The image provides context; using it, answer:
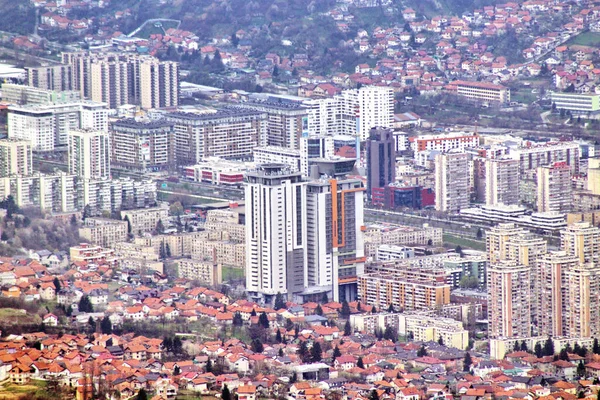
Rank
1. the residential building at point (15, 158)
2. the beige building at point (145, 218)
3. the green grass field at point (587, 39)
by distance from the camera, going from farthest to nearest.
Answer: the green grass field at point (587, 39) → the residential building at point (15, 158) → the beige building at point (145, 218)

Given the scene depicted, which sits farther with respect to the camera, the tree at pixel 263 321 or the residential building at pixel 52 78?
the residential building at pixel 52 78

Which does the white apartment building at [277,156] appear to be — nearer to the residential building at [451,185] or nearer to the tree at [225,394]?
the residential building at [451,185]

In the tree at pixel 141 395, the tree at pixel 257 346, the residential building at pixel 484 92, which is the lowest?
the tree at pixel 141 395

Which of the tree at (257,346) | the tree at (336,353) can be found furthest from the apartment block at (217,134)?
the tree at (336,353)

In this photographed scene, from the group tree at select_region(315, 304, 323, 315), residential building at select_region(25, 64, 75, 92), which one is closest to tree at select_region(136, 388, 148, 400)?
tree at select_region(315, 304, 323, 315)

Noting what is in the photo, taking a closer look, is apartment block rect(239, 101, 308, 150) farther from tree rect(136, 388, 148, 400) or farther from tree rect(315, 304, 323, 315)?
tree rect(136, 388, 148, 400)

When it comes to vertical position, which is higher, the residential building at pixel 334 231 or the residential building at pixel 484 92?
the residential building at pixel 484 92

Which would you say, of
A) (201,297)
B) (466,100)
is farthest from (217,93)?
(201,297)
